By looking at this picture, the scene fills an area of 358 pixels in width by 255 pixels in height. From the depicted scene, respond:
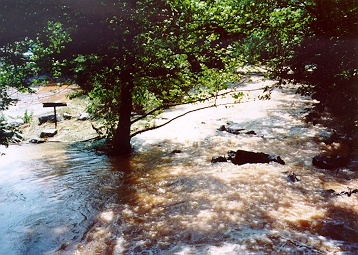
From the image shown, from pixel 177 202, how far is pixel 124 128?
16.9 feet

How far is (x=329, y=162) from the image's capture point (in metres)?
9.48

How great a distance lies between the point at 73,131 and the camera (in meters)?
16.5

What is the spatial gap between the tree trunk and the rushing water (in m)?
0.56

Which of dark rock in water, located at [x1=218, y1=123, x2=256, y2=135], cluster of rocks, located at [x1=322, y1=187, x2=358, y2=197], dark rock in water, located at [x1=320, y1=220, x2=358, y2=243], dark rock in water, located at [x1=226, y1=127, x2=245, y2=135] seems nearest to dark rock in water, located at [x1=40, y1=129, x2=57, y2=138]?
dark rock in water, located at [x1=218, y1=123, x2=256, y2=135]

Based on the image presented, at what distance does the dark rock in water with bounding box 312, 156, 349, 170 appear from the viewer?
9416 mm

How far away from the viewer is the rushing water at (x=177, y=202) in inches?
229

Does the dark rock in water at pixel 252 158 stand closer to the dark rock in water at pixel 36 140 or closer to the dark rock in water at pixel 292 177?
the dark rock in water at pixel 292 177

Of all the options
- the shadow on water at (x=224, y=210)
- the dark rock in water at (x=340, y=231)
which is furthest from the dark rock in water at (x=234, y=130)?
the dark rock in water at (x=340, y=231)

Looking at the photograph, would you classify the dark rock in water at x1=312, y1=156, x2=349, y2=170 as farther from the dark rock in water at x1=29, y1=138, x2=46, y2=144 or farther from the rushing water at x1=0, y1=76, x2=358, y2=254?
the dark rock in water at x1=29, y1=138, x2=46, y2=144

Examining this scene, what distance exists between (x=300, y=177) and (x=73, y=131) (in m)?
12.1

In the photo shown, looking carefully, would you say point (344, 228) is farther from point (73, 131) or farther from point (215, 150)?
point (73, 131)

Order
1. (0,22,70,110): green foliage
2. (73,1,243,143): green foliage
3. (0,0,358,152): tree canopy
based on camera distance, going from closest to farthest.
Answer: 1. (0,22,70,110): green foliage
2. (0,0,358,152): tree canopy
3. (73,1,243,143): green foliage

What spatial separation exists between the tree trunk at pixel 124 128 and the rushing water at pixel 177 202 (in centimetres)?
56

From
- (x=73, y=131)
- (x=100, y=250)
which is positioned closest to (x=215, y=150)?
(x=100, y=250)
